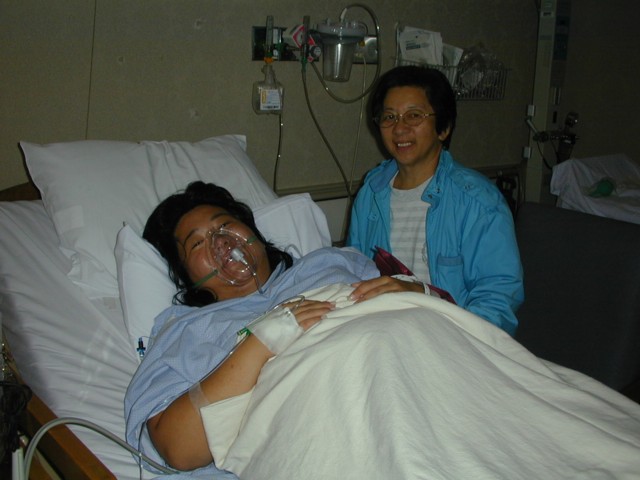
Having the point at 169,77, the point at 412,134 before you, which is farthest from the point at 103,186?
the point at 412,134

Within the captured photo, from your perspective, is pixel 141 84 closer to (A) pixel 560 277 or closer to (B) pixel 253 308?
(B) pixel 253 308

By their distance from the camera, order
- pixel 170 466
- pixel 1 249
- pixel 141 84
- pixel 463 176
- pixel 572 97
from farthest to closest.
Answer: pixel 572 97, pixel 141 84, pixel 463 176, pixel 1 249, pixel 170 466

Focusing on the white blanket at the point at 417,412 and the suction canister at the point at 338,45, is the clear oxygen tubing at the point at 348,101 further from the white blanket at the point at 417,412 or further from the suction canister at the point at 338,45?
the white blanket at the point at 417,412

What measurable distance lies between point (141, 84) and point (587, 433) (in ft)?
6.02

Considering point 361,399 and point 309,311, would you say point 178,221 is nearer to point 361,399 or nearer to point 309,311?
point 309,311

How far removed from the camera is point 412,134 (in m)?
1.97

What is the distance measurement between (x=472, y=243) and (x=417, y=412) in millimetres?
966

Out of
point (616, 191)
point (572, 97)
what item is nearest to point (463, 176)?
point (616, 191)

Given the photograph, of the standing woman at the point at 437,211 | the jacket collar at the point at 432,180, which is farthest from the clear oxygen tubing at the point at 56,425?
the jacket collar at the point at 432,180

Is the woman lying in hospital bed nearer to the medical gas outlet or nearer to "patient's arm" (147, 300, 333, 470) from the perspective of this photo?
"patient's arm" (147, 300, 333, 470)

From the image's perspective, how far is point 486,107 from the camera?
11.7ft

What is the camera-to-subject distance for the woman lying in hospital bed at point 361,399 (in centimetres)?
101

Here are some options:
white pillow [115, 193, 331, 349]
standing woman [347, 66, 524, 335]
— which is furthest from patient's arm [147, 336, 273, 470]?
standing woman [347, 66, 524, 335]

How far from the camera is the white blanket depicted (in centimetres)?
100
